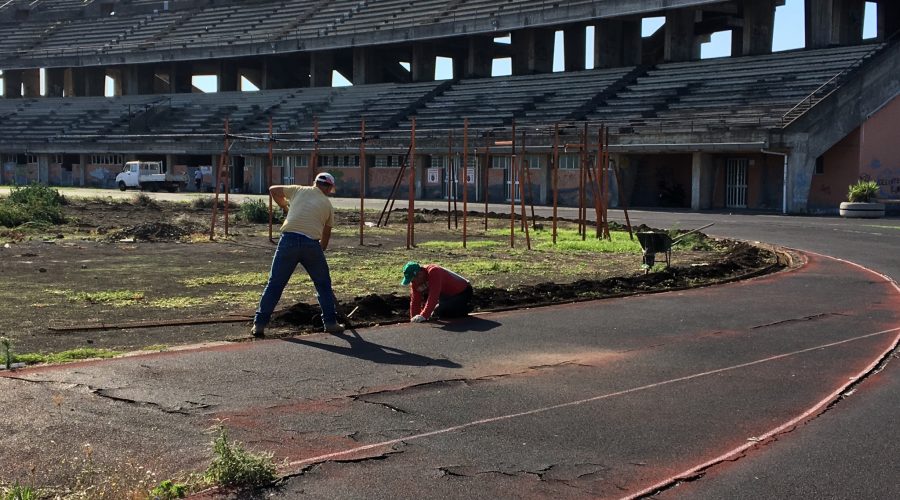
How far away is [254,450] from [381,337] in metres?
4.33

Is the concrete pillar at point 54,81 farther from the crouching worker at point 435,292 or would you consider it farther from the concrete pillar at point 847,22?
the crouching worker at point 435,292

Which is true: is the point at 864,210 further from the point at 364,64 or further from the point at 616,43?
the point at 364,64

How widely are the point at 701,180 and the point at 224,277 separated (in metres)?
31.0

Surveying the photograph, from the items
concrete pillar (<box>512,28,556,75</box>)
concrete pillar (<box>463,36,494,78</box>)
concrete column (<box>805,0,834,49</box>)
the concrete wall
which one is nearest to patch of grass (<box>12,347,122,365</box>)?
Answer: the concrete wall

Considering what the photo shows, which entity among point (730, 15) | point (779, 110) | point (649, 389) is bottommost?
point (649, 389)

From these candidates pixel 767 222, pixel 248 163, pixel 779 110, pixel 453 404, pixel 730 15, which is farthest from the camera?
pixel 248 163

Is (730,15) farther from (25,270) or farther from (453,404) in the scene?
(453,404)

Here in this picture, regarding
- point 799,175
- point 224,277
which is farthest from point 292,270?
point 799,175

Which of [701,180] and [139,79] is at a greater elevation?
[139,79]

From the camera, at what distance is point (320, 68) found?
7062cm

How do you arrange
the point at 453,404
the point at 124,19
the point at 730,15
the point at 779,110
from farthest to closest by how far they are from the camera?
the point at 124,19 < the point at 730,15 < the point at 779,110 < the point at 453,404

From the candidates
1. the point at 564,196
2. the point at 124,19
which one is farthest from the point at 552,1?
the point at 124,19

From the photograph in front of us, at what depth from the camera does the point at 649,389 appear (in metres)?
8.12

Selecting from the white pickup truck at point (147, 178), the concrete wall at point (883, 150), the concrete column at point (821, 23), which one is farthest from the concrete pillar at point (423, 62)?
the concrete wall at point (883, 150)
